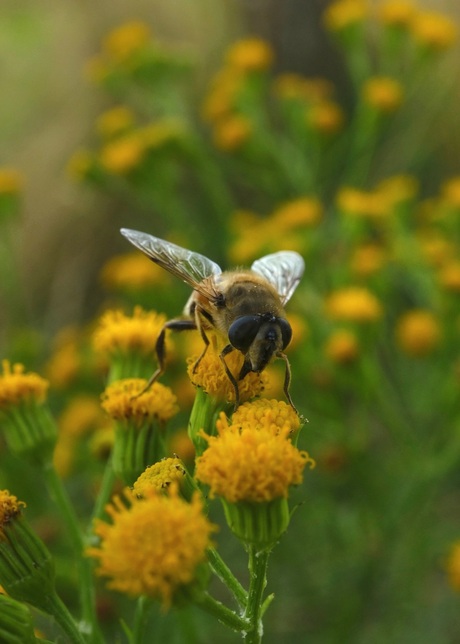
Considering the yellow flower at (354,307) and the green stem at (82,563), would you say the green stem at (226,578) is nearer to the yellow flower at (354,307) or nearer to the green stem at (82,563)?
the green stem at (82,563)

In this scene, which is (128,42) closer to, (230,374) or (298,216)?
(298,216)

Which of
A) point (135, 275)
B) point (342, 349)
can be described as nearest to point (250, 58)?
point (135, 275)

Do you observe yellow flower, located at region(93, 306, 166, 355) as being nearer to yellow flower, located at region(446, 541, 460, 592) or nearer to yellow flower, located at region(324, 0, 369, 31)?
yellow flower, located at region(446, 541, 460, 592)

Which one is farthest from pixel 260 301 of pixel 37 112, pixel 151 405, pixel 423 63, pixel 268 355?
pixel 37 112

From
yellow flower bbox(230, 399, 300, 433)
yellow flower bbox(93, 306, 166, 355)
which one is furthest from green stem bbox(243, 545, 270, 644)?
yellow flower bbox(93, 306, 166, 355)

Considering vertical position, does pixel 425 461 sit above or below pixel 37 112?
below

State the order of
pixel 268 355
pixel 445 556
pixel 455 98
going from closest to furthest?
pixel 268 355
pixel 445 556
pixel 455 98

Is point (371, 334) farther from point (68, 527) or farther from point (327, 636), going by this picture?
point (68, 527)
